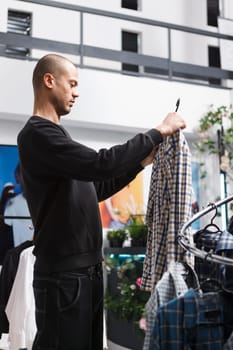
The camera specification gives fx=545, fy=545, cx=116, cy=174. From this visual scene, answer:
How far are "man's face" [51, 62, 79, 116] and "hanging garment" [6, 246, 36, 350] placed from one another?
2.61 metres

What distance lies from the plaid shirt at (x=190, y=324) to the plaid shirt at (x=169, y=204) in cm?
26

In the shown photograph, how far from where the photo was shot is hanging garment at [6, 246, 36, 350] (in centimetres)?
413

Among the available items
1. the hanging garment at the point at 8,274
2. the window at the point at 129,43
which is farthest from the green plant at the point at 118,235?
the window at the point at 129,43

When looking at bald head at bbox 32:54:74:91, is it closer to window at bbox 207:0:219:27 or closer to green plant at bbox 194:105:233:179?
green plant at bbox 194:105:233:179

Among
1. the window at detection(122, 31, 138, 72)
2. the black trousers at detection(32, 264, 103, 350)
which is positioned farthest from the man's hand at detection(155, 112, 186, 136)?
the window at detection(122, 31, 138, 72)

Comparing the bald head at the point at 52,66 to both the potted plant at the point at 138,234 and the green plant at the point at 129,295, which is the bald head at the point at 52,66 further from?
the potted plant at the point at 138,234

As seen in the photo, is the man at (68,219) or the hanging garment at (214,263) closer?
the hanging garment at (214,263)

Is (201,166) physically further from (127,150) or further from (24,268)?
(127,150)

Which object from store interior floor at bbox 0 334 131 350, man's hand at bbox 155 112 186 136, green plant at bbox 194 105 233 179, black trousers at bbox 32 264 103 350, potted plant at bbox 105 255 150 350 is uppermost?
green plant at bbox 194 105 233 179

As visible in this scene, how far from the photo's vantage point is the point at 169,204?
1.75 metres

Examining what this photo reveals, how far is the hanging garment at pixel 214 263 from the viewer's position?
59.0 inches

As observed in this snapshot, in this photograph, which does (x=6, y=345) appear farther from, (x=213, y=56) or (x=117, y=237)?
(x=213, y=56)

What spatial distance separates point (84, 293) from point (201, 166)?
5387mm

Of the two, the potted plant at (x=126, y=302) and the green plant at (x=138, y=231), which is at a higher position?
the green plant at (x=138, y=231)
